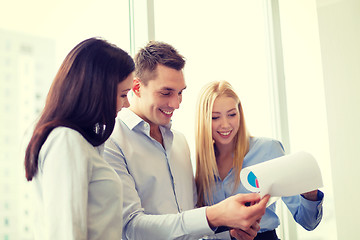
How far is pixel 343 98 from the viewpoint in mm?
2838

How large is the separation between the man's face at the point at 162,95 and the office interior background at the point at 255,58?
0.51m

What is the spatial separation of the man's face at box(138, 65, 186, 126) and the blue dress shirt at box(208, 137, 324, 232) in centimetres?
43

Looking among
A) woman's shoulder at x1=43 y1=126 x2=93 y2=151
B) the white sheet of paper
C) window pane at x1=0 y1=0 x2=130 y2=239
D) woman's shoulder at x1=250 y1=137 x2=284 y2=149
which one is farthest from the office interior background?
the white sheet of paper

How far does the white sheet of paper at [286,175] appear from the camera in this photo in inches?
47.7

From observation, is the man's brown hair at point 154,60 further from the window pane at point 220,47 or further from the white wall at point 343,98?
the white wall at point 343,98

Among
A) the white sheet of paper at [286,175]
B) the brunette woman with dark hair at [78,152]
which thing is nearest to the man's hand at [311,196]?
the white sheet of paper at [286,175]

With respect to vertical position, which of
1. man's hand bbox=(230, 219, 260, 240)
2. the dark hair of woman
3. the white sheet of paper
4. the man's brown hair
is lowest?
man's hand bbox=(230, 219, 260, 240)

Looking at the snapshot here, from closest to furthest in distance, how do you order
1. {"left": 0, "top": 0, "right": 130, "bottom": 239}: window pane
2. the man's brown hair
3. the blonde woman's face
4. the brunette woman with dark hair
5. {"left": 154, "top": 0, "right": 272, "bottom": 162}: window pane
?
the brunette woman with dark hair → {"left": 0, "top": 0, "right": 130, "bottom": 239}: window pane → the man's brown hair → the blonde woman's face → {"left": 154, "top": 0, "right": 272, "bottom": 162}: window pane

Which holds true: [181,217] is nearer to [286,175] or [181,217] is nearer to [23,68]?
[286,175]

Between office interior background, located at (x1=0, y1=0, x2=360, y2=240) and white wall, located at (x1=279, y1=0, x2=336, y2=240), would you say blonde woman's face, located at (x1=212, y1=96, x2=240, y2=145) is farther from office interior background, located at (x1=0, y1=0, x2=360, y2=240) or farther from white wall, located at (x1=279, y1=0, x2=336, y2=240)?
white wall, located at (x1=279, y1=0, x2=336, y2=240)

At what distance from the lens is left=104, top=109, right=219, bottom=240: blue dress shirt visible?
1293mm

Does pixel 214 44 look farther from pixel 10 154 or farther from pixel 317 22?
pixel 10 154

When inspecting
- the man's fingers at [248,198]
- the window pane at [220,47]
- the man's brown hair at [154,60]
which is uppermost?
the window pane at [220,47]

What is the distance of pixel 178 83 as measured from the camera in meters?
1.64
